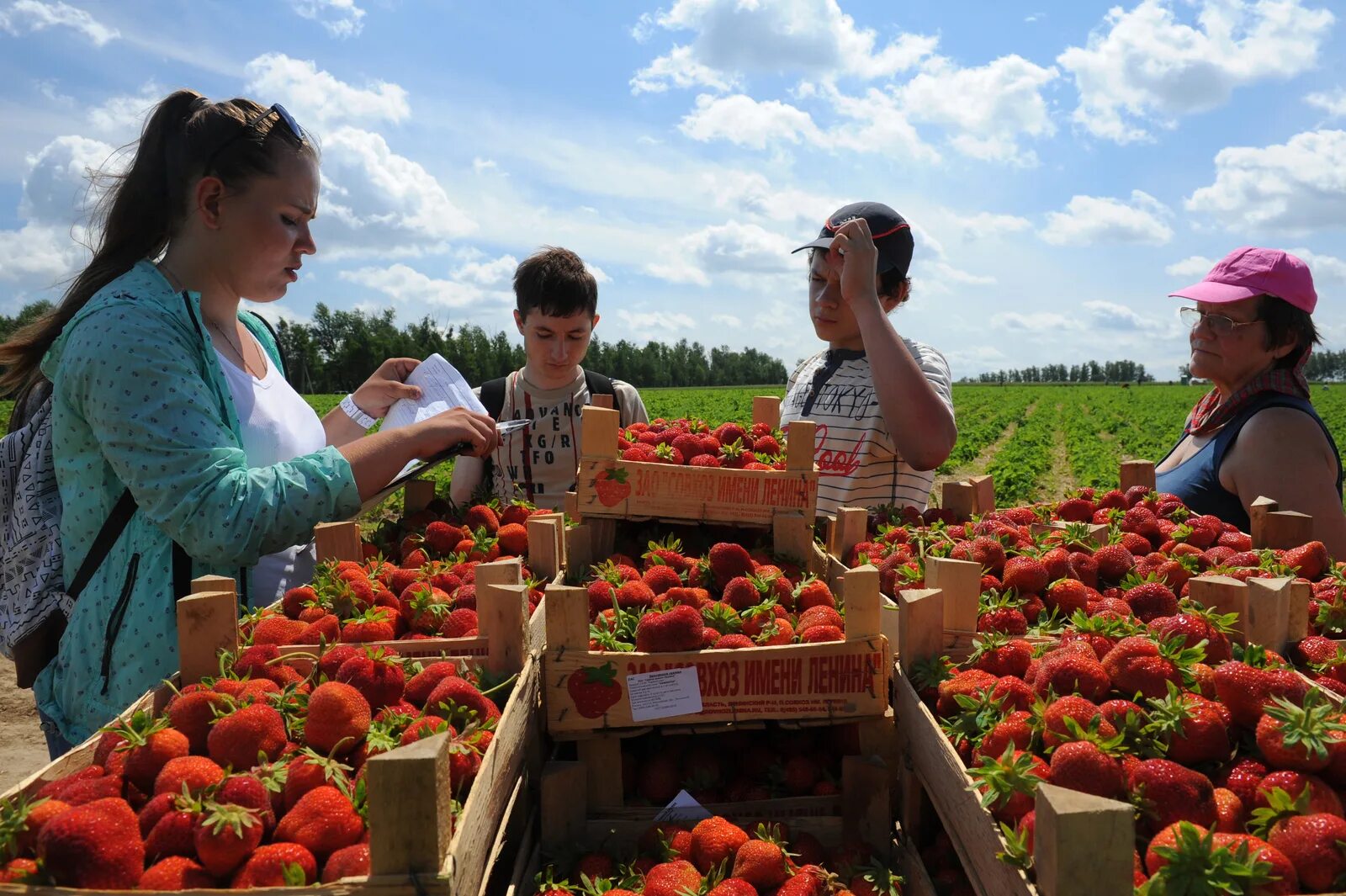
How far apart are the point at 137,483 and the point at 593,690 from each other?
1.27 metres

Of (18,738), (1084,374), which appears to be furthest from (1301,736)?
(1084,374)

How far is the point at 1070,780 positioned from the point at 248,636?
1922mm

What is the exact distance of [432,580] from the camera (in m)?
2.55

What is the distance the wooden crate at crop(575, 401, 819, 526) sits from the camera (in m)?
2.85

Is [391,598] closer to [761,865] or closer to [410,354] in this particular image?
[761,865]

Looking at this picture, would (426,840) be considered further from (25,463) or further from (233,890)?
(25,463)

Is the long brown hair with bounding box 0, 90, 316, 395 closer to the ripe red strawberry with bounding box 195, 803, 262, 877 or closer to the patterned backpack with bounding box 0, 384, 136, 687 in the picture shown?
the patterned backpack with bounding box 0, 384, 136, 687

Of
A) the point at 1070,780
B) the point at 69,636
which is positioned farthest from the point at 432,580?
the point at 1070,780

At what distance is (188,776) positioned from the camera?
1493mm

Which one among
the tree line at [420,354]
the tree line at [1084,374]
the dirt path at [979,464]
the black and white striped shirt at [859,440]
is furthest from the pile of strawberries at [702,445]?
the tree line at [1084,374]

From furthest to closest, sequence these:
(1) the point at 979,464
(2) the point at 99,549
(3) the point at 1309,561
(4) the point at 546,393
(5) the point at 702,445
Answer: (1) the point at 979,464
(4) the point at 546,393
(5) the point at 702,445
(3) the point at 1309,561
(2) the point at 99,549

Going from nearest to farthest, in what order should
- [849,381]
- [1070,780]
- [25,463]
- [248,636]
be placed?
[1070,780]
[248,636]
[25,463]
[849,381]

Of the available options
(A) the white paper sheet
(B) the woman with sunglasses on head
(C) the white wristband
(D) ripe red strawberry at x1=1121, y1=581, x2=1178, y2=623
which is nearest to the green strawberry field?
(A) the white paper sheet

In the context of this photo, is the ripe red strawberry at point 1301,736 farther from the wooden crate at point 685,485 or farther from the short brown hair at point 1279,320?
the short brown hair at point 1279,320
